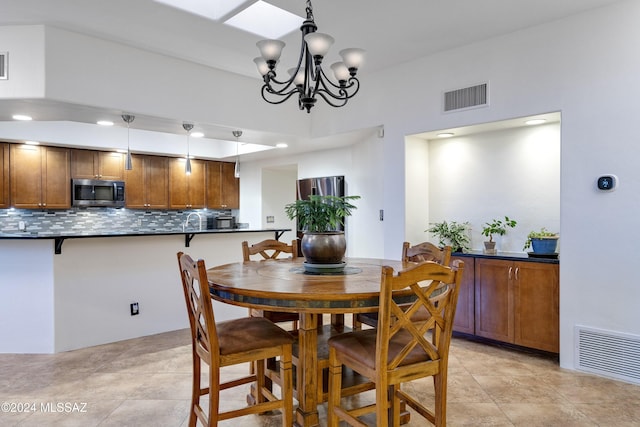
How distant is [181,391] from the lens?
108 inches

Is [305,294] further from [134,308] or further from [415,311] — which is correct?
[134,308]

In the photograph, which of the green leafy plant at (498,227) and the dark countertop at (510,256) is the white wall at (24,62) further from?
the green leafy plant at (498,227)

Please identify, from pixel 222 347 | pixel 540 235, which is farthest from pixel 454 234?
pixel 222 347

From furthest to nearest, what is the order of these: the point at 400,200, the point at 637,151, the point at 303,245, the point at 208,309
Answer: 1. the point at 400,200
2. the point at 637,151
3. the point at 303,245
4. the point at 208,309

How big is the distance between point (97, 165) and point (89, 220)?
2.90 feet

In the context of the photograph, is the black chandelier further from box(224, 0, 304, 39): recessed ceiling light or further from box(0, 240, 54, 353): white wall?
box(0, 240, 54, 353): white wall

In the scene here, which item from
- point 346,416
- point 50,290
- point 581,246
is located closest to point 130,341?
point 50,290

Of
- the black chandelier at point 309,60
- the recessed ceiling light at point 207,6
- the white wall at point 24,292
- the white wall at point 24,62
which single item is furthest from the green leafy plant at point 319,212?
the white wall at point 24,292

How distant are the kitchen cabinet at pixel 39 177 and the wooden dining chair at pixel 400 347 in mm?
5309

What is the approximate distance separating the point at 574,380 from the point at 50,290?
428 cm

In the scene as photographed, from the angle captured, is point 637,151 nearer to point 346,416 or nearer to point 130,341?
point 346,416

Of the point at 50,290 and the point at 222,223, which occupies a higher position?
the point at 222,223

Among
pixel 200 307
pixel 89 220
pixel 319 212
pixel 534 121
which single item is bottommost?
pixel 200 307

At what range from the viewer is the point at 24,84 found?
3.11 metres
